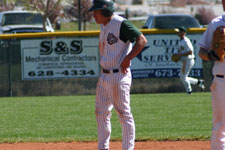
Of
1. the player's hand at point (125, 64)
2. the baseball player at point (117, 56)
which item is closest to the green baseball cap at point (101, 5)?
the baseball player at point (117, 56)

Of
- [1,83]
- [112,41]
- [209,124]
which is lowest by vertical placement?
[1,83]

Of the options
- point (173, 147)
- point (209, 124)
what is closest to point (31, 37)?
point (209, 124)

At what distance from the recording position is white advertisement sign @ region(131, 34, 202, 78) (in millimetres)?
16438

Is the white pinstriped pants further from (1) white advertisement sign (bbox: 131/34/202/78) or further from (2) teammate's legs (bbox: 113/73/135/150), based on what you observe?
(1) white advertisement sign (bbox: 131/34/202/78)

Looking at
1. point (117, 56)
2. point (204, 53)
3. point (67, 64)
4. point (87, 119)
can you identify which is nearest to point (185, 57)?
point (67, 64)

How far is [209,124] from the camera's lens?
9.82 meters

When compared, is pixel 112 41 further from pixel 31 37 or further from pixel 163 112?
pixel 31 37

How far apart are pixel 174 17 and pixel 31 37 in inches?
222

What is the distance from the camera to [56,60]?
53.7 ft

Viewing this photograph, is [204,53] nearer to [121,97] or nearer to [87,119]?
[121,97]

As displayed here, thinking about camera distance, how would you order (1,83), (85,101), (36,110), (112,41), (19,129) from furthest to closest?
1. (1,83)
2. (85,101)
3. (36,110)
4. (19,129)
5. (112,41)

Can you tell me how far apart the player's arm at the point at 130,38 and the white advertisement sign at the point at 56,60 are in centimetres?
1017

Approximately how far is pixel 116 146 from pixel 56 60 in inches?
347

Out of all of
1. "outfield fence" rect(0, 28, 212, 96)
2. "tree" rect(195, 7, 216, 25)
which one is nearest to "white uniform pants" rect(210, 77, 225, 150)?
"outfield fence" rect(0, 28, 212, 96)
